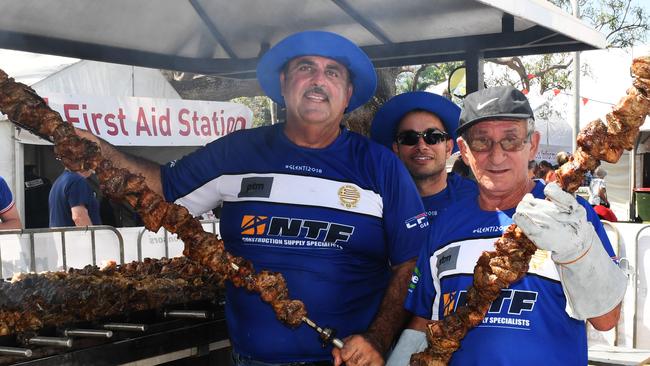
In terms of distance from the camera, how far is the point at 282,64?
347 cm

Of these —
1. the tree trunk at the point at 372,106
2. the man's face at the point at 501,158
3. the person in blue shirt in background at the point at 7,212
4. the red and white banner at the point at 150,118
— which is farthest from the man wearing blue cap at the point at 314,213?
the red and white banner at the point at 150,118

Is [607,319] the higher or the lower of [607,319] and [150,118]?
the lower

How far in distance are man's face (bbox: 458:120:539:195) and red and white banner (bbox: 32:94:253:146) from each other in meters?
6.56

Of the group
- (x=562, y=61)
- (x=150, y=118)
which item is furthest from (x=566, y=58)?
(x=150, y=118)

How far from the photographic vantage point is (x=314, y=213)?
301cm

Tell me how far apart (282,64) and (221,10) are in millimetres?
1290

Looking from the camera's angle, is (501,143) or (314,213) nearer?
(501,143)

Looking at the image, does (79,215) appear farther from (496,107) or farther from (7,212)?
(496,107)

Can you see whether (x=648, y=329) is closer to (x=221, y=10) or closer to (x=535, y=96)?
(x=221, y=10)

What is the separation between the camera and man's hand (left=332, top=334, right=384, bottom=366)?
9.21ft

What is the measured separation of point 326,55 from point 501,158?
3.60 feet

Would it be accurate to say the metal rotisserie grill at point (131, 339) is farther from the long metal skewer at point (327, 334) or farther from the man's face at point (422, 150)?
the man's face at point (422, 150)

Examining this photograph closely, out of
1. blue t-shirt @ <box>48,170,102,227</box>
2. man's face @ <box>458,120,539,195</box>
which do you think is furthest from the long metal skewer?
blue t-shirt @ <box>48,170,102,227</box>

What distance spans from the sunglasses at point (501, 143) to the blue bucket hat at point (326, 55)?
0.94 metres
